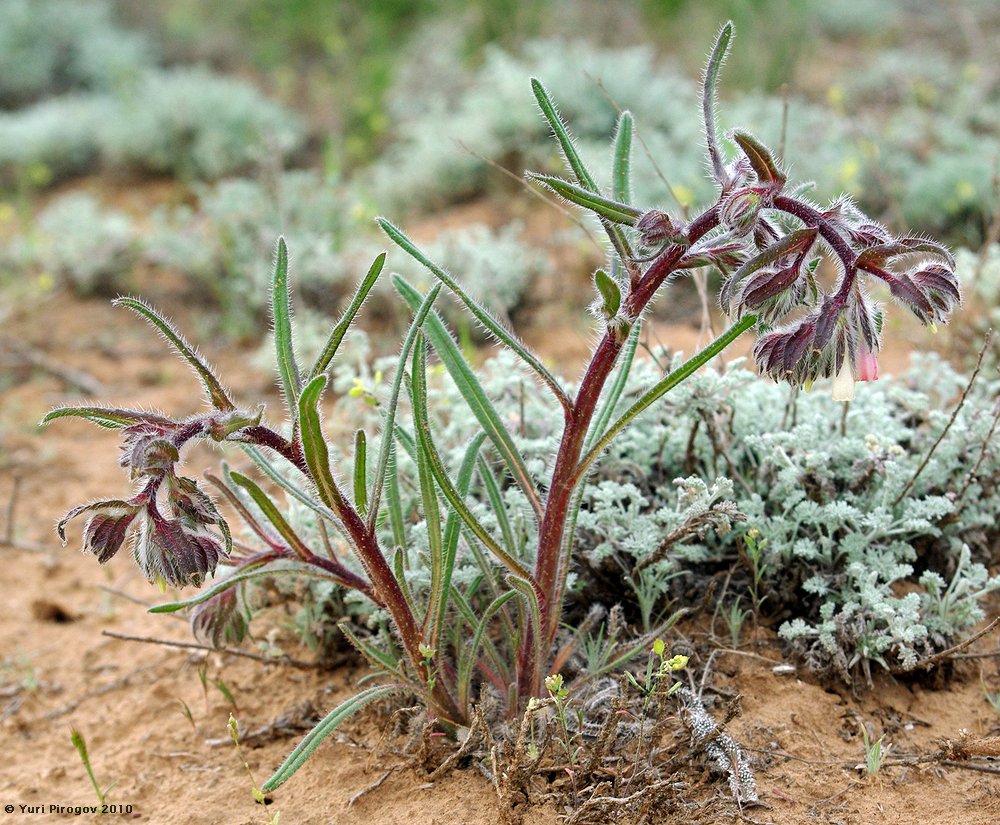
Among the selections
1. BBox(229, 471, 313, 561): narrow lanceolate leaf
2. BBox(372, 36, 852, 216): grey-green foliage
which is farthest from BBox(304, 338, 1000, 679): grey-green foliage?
BBox(372, 36, 852, 216): grey-green foliage

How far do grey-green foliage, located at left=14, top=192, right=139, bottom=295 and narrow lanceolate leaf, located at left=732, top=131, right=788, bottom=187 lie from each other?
4.35m

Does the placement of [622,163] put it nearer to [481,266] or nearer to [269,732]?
[269,732]

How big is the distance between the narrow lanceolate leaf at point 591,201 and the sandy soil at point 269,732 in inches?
39.4

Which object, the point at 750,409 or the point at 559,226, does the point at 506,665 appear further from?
the point at 559,226

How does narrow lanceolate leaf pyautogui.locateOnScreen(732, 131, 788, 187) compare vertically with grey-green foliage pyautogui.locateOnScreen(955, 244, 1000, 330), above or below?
above

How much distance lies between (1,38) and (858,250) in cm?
931

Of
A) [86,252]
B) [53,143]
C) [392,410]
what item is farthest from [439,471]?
[53,143]

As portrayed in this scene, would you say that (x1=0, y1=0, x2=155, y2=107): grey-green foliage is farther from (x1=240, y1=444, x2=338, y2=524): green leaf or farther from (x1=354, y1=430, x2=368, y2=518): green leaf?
(x1=354, y1=430, x2=368, y2=518): green leaf

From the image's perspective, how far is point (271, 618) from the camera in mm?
2492

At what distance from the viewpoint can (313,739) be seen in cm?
161

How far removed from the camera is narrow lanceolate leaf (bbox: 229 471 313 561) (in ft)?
5.42

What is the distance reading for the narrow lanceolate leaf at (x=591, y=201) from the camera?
1494 mm

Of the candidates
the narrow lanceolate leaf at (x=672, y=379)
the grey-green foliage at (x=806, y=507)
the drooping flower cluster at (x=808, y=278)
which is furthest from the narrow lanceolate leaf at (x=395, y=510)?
the drooping flower cluster at (x=808, y=278)

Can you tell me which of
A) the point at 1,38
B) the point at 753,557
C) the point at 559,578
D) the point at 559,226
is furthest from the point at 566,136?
the point at 1,38
